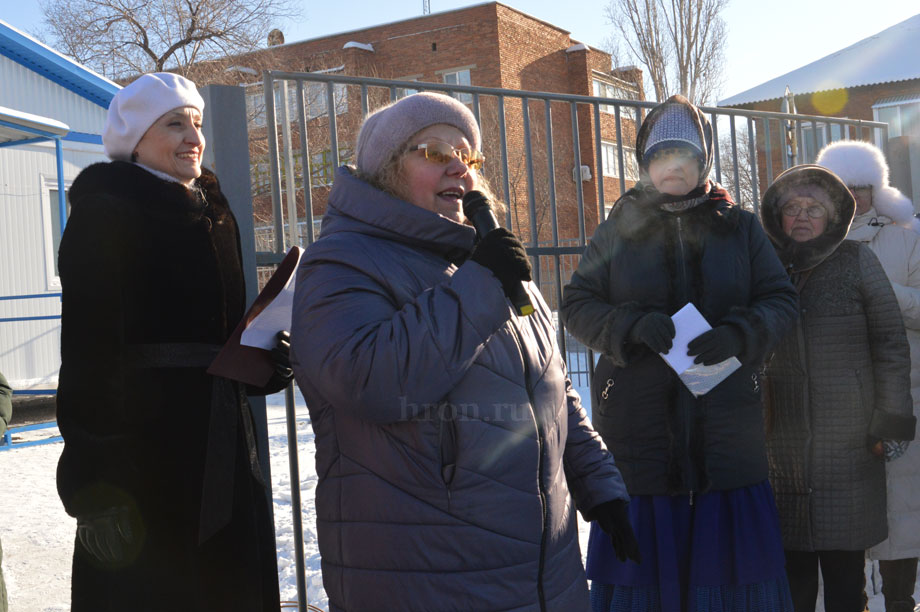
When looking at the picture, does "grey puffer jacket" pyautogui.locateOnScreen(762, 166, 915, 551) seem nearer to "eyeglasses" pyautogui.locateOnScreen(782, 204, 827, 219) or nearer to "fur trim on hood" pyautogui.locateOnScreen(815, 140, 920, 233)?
"eyeglasses" pyautogui.locateOnScreen(782, 204, 827, 219)

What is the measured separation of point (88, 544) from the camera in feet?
6.82

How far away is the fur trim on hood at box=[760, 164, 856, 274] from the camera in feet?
11.2

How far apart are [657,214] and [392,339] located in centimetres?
159

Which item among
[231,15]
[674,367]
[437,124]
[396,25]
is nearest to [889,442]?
[674,367]

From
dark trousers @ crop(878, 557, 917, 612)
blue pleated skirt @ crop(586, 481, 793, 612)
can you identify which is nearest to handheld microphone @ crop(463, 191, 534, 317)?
blue pleated skirt @ crop(586, 481, 793, 612)

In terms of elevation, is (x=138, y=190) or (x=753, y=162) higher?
(x=753, y=162)

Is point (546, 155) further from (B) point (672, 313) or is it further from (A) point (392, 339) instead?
(A) point (392, 339)

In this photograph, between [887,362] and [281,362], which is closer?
[281,362]

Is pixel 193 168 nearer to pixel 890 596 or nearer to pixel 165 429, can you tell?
pixel 165 429

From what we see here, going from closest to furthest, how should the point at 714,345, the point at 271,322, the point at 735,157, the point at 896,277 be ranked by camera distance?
the point at 271,322
the point at 714,345
the point at 896,277
the point at 735,157

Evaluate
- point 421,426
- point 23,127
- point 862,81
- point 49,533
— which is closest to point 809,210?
point 421,426

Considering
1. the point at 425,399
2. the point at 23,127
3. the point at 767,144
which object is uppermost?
the point at 23,127

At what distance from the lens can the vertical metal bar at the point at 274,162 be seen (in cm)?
305

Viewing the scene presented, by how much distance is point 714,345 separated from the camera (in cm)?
277
